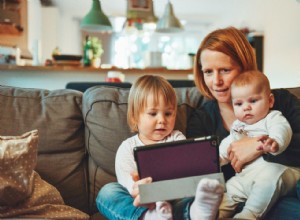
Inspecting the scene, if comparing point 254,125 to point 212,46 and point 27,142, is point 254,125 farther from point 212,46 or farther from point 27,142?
point 27,142

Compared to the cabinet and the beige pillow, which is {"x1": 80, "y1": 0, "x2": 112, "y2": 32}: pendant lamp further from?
the beige pillow

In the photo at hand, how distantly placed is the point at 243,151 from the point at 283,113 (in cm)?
24

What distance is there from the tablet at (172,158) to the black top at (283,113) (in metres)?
0.37

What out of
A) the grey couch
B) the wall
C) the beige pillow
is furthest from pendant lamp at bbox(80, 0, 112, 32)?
the beige pillow

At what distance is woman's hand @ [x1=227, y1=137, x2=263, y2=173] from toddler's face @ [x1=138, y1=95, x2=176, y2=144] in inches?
9.4

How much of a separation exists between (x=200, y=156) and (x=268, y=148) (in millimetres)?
288

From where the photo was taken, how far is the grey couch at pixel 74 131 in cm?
138

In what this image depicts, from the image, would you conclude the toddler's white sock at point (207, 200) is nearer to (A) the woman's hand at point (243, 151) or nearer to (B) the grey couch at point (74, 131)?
(A) the woman's hand at point (243, 151)

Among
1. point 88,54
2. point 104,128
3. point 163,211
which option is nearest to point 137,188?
point 163,211

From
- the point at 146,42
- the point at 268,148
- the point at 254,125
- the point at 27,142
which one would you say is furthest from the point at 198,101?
the point at 146,42

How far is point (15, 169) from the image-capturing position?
1081 millimetres

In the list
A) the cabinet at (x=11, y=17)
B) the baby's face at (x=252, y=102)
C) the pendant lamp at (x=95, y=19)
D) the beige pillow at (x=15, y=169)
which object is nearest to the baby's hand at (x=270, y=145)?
the baby's face at (x=252, y=102)

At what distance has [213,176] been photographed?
0.91 m

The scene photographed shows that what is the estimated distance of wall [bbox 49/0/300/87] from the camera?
13.5ft
